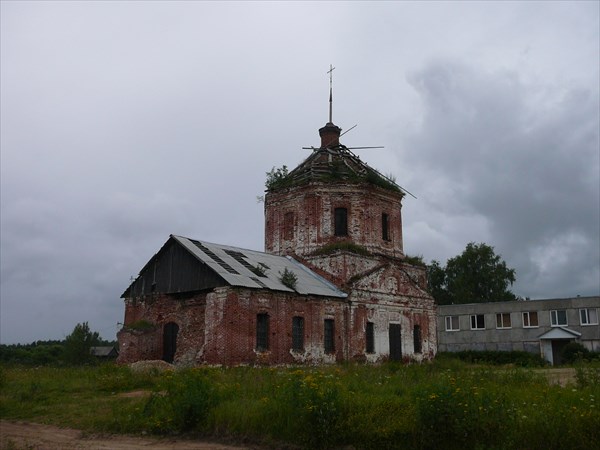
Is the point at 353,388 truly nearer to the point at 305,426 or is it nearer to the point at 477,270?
the point at 305,426

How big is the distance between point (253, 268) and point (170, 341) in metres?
4.59

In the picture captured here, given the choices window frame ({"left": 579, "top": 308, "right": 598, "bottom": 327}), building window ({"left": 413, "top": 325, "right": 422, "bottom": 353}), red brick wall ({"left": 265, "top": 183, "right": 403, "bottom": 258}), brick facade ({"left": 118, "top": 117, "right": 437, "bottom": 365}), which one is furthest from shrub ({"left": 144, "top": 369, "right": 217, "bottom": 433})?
window frame ({"left": 579, "top": 308, "right": 598, "bottom": 327})

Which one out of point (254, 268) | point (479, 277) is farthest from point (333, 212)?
point (479, 277)

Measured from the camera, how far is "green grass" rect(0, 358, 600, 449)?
7.77m

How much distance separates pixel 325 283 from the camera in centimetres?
2598

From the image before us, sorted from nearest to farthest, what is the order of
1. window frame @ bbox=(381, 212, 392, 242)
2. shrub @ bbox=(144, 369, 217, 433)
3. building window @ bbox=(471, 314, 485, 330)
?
shrub @ bbox=(144, 369, 217, 433), window frame @ bbox=(381, 212, 392, 242), building window @ bbox=(471, 314, 485, 330)

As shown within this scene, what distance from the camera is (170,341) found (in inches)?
899

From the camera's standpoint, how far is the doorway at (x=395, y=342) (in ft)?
87.2

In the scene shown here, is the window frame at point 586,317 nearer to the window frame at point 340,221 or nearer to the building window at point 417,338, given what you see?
the building window at point 417,338

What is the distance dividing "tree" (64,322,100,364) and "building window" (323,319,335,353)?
19634mm

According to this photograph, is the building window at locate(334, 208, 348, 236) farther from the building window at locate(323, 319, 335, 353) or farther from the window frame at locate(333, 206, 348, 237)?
the building window at locate(323, 319, 335, 353)

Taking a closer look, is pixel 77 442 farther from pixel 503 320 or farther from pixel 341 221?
pixel 503 320

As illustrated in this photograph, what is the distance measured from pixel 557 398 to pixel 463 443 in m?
2.61

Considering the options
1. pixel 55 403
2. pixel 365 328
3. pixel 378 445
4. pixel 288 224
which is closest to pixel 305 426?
pixel 378 445
